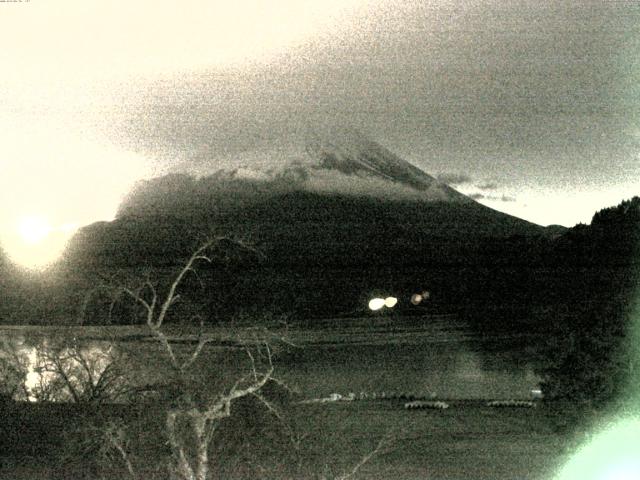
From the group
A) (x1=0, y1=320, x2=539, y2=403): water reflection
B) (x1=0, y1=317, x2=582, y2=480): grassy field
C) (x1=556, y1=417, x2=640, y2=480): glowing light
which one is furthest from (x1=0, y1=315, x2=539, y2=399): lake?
(x1=556, y1=417, x2=640, y2=480): glowing light

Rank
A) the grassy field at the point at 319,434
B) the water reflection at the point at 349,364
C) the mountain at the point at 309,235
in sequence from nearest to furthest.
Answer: the grassy field at the point at 319,434 < the water reflection at the point at 349,364 < the mountain at the point at 309,235

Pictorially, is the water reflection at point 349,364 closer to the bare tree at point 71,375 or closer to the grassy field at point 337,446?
the bare tree at point 71,375

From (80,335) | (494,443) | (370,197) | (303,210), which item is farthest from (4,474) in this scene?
(370,197)

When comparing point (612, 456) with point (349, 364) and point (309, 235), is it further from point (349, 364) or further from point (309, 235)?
point (309, 235)

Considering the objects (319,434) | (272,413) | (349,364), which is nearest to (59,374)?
(272,413)

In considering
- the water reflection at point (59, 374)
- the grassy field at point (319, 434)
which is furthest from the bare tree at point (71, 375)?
the grassy field at point (319, 434)
